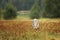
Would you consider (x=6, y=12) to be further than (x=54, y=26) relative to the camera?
Yes

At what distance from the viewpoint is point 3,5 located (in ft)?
148

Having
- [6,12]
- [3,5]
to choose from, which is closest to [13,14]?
[6,12]

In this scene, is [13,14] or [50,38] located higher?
[50,38]

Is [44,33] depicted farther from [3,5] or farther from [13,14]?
[3,5]

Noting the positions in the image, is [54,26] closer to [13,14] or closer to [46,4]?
[13,14]

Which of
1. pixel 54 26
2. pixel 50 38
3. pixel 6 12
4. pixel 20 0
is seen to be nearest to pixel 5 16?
pixel 6 12

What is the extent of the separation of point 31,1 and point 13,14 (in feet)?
30.9

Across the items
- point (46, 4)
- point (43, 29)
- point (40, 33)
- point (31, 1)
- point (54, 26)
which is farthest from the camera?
point (31, 1)

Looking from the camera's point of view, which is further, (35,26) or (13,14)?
(13,14)

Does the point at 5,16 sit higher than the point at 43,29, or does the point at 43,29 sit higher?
the point at 43,29

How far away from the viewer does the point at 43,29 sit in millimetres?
16094

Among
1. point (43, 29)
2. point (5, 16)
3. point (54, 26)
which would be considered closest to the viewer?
point (43, 29)

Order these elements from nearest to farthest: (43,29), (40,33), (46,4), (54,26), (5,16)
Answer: (40,33) → (43,29) → (54,26) → (5,16) → (46,4)

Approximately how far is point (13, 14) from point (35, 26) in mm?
25071
